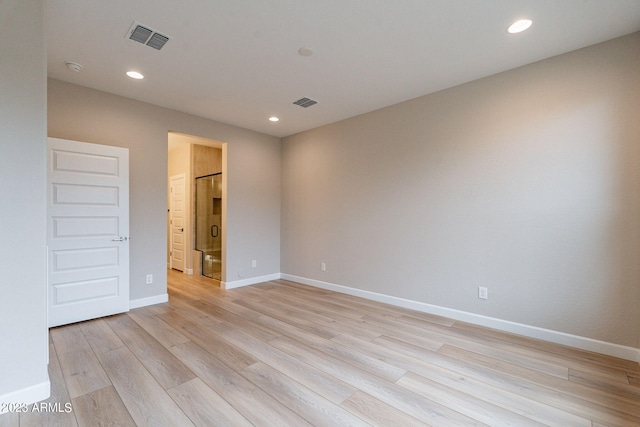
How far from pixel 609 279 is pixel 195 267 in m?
6.26

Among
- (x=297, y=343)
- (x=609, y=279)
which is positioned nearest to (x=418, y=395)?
(x=297, y=343)

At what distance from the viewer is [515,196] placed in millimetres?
2869

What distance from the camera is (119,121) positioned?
355 centimetres

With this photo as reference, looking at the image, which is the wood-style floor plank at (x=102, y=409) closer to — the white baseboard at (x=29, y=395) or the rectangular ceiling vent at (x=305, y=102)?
the white baseboard at (x=29, y=395)

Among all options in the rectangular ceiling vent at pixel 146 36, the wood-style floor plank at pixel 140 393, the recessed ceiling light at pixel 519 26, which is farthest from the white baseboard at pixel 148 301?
the recessed ceiling light at pixel 519 26

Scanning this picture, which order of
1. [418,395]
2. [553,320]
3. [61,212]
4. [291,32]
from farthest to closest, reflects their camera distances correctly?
[61,212], [553,320], [291,32], [418,395]

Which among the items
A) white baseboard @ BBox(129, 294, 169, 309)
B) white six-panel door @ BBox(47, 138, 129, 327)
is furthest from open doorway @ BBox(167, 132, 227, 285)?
white six-panel door @ BBox(47, 138, 129, 327)

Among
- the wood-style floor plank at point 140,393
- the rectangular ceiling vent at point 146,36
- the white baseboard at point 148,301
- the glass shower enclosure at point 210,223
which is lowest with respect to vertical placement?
the wood-style floor plank at point 140,393

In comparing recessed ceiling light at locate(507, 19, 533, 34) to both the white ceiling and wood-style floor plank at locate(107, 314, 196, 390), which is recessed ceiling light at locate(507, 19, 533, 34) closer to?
the white ceiling

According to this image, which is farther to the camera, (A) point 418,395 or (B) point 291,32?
(B) point 291,32

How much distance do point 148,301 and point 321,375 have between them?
2906mm

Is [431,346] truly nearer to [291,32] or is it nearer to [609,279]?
[609,279]

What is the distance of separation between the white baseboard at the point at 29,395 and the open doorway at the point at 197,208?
11.9 ft

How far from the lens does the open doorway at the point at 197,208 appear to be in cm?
563
